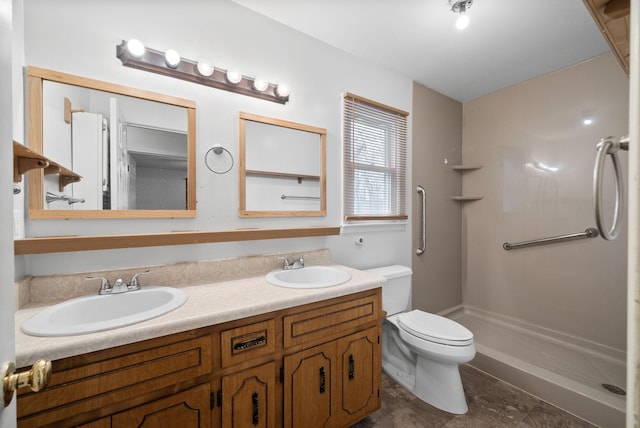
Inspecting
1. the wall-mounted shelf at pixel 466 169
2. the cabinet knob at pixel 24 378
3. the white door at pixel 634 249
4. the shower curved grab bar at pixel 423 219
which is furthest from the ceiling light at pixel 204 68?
the wall-mounted shelf at pixel 466 169

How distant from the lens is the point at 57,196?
3.81 ft

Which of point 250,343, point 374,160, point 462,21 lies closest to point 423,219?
point 374,160

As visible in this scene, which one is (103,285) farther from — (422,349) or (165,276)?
(422,349)

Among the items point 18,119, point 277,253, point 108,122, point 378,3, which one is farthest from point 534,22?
point 18,119

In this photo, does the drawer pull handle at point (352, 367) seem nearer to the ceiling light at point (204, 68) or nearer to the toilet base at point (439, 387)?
the toilet base at point (439, 387)

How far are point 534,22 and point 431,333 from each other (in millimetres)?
2098

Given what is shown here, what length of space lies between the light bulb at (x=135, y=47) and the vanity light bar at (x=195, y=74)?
12mm

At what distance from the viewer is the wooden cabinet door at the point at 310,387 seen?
1172 mm

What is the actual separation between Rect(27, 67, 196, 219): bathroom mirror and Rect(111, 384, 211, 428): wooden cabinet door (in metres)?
0.84

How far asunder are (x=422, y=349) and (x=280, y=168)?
1488 mm

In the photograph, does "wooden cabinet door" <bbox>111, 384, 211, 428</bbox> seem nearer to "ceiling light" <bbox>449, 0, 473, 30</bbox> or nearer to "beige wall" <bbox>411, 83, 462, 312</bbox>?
"beige wall" <bbox>411, 83, 462, 312</bbox>

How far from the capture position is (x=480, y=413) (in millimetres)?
1600

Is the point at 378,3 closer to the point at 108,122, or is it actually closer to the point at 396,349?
the point at 108,122

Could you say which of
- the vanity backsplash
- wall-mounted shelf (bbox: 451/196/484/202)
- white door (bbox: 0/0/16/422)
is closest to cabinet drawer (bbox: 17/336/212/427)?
white door (bbox: 0/0/16/422)
